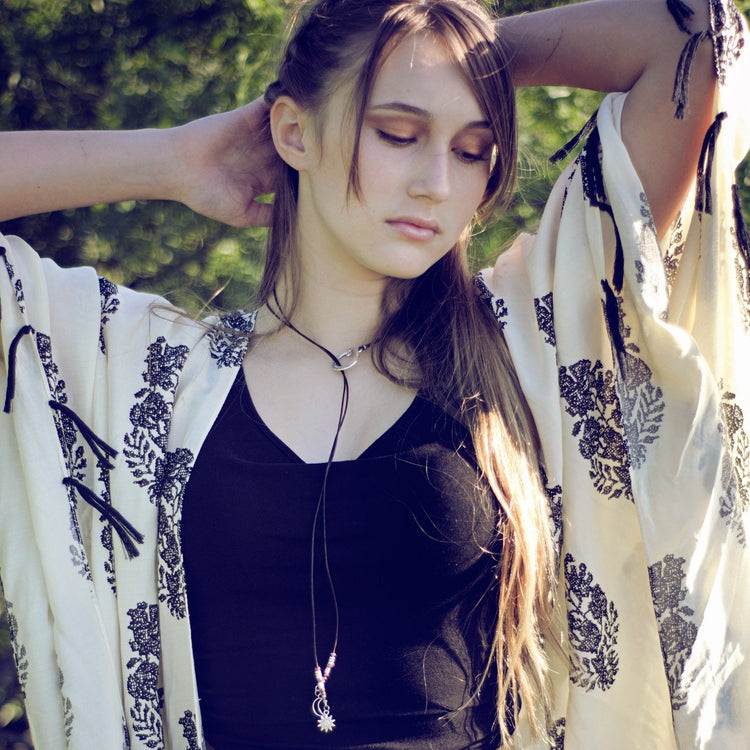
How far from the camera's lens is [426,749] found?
1.70 meters

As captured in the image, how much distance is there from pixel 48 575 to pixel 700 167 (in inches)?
49.0

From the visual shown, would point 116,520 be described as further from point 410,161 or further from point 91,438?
point 410,161

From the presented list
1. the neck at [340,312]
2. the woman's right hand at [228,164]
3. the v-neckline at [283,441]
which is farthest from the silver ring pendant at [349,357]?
the woman's right hand at [228,164]

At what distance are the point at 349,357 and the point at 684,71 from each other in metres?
0.76

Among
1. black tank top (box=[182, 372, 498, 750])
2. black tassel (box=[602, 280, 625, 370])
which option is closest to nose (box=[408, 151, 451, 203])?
black tassel (box=[602, 280, 625, 370])

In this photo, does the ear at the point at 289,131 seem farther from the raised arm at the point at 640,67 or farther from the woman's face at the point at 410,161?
the raised arm at the point at 640,67

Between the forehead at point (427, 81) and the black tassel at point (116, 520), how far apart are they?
2.67 ft

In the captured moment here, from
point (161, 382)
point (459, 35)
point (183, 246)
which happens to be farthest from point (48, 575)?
point (183, 246)

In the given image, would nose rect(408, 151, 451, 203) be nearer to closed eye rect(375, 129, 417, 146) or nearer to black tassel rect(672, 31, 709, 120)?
closed eye rect(375, 129, 417, 146)

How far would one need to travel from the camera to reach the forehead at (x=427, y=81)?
5.82ft

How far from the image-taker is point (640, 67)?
70.6 inches

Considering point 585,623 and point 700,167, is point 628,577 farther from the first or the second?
point 700,167

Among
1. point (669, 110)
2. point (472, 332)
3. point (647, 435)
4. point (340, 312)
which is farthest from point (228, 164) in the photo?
point (647, 435)

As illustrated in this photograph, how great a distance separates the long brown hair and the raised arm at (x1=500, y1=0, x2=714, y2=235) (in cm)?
9
